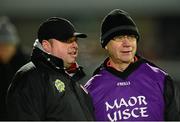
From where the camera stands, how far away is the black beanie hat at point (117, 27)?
248 inches

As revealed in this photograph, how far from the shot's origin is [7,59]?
8.02m

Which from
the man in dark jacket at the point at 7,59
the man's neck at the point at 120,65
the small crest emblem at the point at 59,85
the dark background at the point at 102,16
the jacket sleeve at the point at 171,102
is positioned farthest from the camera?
the dark background at the point at 102,16

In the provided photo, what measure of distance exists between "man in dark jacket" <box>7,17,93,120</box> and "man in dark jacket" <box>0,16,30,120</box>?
1.68 metres

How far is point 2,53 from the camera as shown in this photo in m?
8.02

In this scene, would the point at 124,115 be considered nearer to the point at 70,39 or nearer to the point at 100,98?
the point at 100,98

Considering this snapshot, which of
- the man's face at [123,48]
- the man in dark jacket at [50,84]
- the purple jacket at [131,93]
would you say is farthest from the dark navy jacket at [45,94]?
the man's face at [123,48]

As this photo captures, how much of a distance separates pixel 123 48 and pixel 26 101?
1.24 metres

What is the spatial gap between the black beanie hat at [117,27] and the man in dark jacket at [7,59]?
5.34ft

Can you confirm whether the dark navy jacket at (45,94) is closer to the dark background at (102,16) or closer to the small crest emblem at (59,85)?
the small crest emblem at (59,85)

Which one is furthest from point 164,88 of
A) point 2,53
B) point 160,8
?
point 160,8

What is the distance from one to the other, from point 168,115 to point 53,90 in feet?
3.89

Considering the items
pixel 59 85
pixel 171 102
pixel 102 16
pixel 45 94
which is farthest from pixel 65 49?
pixel 102 16

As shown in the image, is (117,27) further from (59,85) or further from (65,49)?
(59,85)

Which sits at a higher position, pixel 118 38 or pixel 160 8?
pixel 118 38
